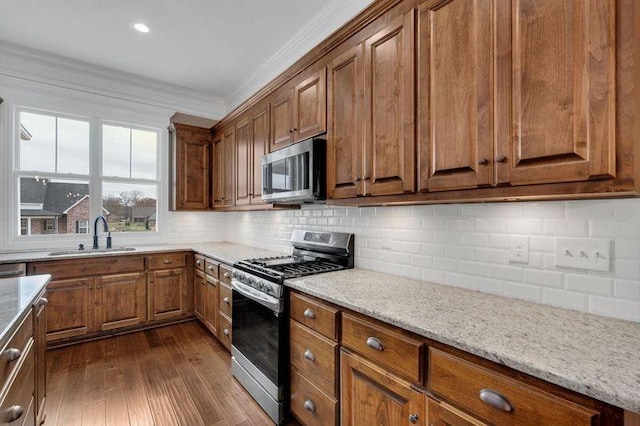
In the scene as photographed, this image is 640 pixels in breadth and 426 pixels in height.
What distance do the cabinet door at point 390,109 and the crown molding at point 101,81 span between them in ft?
10.1

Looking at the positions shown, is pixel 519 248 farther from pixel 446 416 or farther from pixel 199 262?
pixel 199 262

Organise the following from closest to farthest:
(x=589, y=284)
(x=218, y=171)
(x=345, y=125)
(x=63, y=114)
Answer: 1. (x=589, y=284)
2. (x=345, y=125)
3. (x=63, y=114)
4. (x=218, y=171)

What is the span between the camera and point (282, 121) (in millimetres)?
2605

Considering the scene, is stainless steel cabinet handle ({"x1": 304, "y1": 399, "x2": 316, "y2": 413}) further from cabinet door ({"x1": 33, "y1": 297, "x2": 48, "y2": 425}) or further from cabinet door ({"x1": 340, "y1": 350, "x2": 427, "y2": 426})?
cabinet door ({"x1": 33, "y1": 297, "x2": 48, "y2": 425})

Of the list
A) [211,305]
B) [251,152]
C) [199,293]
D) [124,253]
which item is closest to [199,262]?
[199,293]

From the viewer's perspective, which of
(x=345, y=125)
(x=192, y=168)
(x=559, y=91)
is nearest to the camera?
(x=559, y=91)

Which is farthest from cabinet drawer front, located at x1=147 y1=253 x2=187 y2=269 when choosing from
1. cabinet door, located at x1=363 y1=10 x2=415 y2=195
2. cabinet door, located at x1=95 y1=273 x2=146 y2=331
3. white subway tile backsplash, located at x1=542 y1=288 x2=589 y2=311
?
white subway tile backsplash, located at x1=542 y1=288 x2=589 y2=311

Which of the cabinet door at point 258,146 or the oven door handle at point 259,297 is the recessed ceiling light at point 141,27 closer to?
the cabinet door at point 258,146

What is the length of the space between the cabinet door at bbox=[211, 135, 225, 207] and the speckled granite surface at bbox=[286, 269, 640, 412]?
2542 mm

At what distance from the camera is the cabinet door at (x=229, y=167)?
354 centimetres

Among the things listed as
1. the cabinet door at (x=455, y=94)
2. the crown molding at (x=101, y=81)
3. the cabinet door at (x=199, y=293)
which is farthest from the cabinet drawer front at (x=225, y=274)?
the crown molding at (x=101, y=81)

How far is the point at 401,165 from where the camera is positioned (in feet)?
5.22

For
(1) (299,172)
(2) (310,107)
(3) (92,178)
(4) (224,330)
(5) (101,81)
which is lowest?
(4) (224,330)

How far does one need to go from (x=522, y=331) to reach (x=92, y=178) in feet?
14.3
